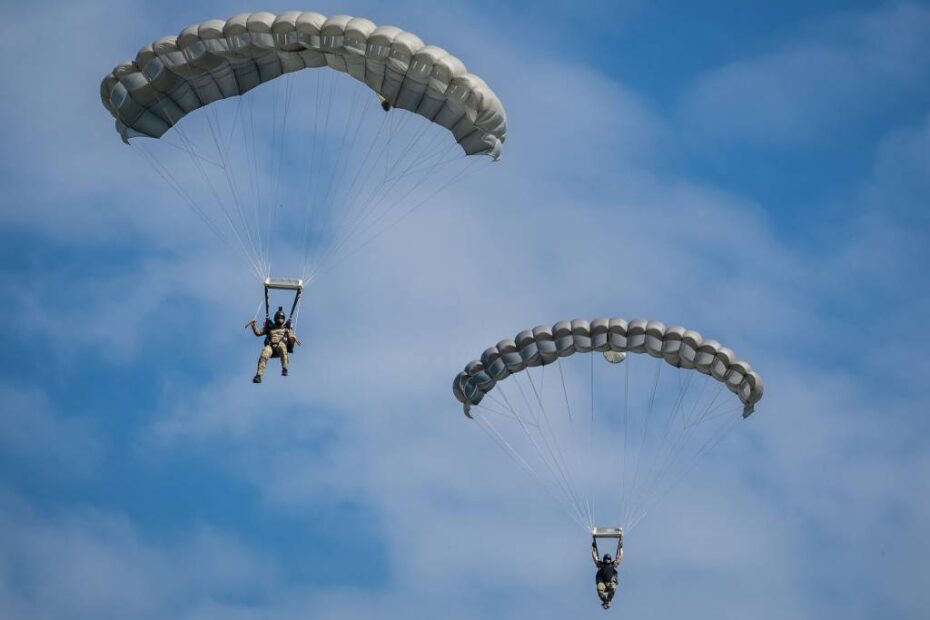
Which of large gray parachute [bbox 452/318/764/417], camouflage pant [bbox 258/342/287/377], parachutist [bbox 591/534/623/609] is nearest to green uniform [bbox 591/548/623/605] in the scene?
parachutist [bbox 591/534/623/609]

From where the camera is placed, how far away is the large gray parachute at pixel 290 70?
39.6m

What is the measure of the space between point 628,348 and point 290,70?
830cm

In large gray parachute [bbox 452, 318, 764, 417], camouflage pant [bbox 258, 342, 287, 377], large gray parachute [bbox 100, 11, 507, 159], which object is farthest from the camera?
large gray parachute [bbox 452, 318, 764, 417]

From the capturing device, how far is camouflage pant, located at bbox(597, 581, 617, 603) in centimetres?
4341

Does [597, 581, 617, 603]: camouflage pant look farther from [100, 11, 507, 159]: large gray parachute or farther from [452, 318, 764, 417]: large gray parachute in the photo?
[100, 11, 507, 159]: large gray parachute

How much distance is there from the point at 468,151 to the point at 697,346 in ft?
19.1

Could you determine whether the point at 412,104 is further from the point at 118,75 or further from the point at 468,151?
the point at 118,75

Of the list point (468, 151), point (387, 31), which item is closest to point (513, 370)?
point (468, 151)

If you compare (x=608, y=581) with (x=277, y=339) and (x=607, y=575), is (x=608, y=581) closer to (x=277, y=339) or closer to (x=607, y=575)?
(x=607, y=575)

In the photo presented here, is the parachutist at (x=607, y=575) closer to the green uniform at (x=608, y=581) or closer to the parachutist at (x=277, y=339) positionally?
the green uniform at (x=608, y=581)

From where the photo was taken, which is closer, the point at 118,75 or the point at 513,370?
the point at 118,75

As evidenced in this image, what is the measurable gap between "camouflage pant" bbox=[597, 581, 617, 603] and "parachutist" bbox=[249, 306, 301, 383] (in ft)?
24.5

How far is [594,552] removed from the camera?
4369cm

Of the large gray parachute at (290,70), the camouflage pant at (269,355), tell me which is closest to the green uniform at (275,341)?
the camouflage pant at (269,355)
